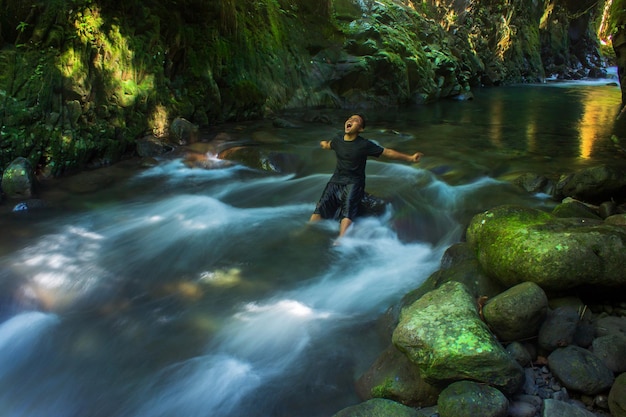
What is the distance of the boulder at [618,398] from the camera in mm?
2689

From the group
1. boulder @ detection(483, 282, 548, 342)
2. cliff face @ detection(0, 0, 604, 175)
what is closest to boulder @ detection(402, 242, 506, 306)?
boulder @ detection(483, 282, 548, 342)

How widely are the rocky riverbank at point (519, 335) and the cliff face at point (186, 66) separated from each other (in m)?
7.59

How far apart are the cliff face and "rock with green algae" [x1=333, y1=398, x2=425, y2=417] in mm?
7566

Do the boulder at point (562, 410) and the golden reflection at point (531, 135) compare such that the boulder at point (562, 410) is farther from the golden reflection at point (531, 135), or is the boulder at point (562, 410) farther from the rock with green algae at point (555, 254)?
the golden reflection at point (531, 135)

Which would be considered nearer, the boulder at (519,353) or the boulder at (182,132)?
the boulder at (519,353)

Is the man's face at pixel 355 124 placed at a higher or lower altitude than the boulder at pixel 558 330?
higher

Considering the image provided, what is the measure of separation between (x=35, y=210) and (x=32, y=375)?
3938 millimetres

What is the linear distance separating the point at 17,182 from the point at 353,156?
18.3 feet

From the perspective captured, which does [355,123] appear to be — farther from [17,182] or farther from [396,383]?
[17,182]

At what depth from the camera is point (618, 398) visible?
272 centimetres

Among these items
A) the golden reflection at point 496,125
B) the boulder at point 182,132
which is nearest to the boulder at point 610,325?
the golden reflection at point 496,125

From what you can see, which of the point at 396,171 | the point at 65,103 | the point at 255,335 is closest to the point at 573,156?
the point at 396,171

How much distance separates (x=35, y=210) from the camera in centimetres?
707

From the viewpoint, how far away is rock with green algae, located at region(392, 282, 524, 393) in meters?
2.96
